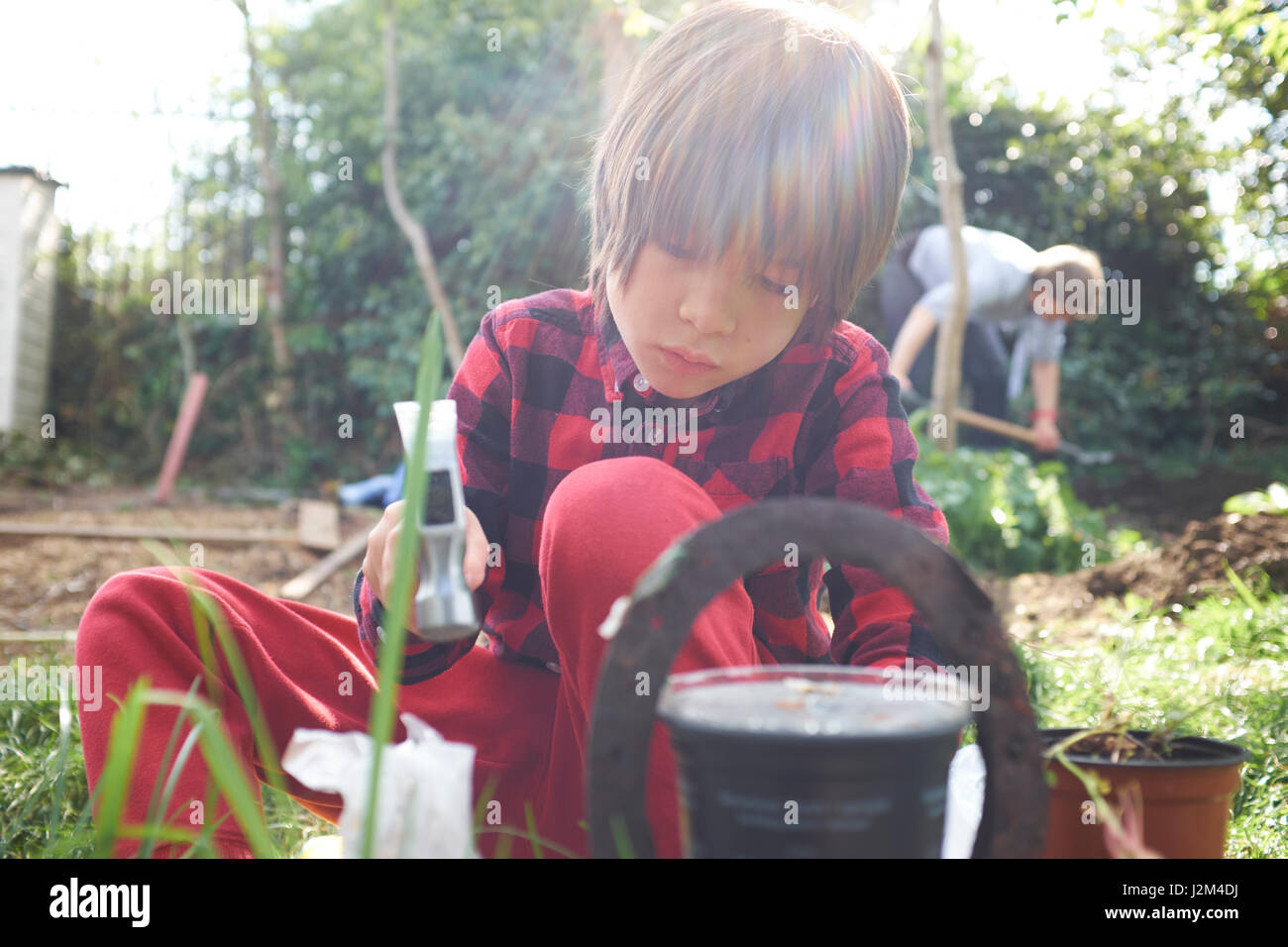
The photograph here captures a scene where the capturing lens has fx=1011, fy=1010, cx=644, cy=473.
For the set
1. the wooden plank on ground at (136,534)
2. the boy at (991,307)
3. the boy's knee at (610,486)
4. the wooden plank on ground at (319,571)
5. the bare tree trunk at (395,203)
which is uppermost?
the bare tree trunk at (395,203)

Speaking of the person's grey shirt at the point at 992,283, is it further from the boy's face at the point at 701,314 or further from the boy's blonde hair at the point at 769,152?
the boy's face at the point at 701,314

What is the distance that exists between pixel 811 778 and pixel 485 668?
0.89 m

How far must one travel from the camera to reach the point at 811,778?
24.7 inches

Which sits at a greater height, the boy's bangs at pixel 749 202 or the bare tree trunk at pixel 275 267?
the bare tree trunk at pixel 275 267

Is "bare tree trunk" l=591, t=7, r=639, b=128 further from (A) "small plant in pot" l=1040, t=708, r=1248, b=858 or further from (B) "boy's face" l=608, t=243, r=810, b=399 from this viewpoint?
(A) "small plant in pot" l=1040, t=708, r=1248, b=858

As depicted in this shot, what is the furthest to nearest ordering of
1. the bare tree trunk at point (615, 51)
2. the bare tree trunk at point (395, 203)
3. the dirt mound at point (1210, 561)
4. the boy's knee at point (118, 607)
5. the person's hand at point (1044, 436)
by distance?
the bare tree trunk at point (395, 203) < the person's hand at point (1044, 436) < the bare tree trunk at point (615, 51) < the dirt mound at point (1210, 561) < the boy's knee at point (118, 607)

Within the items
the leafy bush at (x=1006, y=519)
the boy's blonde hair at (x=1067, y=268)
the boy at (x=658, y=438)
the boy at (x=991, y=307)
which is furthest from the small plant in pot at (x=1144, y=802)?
the boy's blonde hair at (x=1067, y=268)

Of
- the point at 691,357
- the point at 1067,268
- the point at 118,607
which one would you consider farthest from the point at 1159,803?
the point at 1067,268

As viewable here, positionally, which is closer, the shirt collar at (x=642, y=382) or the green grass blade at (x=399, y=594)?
the green grass blade at (x=399, y=594)

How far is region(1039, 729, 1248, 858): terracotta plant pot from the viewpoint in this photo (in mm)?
943

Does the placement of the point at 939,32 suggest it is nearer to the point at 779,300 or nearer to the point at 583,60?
the point at 583,60

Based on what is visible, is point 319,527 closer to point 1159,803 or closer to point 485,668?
point 485,668

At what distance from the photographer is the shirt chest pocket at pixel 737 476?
4.60ft

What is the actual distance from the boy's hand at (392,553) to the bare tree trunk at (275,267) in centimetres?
751
